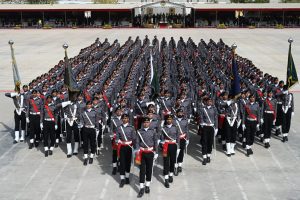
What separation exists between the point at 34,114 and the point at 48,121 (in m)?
0.60

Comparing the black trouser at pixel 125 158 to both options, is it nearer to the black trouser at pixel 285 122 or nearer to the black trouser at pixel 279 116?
the black trouser at pixel 285 122

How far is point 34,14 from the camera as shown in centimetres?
6781

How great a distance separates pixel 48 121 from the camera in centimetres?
1298

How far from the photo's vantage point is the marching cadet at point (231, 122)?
12805 mm

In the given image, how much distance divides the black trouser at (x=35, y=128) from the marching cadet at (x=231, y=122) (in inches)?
208

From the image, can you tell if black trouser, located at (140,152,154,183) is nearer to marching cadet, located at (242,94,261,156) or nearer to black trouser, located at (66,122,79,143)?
black trouser, located at (66,122,79,143)

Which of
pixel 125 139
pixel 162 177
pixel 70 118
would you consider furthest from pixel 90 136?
pixel 162 177

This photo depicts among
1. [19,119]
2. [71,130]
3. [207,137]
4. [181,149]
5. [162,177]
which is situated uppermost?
[19,119]

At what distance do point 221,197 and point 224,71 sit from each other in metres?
9.90

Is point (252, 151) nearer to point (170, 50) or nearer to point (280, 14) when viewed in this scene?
point (170, 50)

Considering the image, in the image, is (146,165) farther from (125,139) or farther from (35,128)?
(35,128)

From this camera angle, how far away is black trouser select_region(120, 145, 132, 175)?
10.7 m

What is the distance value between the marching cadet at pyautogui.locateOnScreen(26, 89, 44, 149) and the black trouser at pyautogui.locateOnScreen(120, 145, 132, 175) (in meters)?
3.54

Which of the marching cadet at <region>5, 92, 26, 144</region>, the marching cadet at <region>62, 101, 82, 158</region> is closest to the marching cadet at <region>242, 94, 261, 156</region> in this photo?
the marching cadet at <region>62, 101, 82, 158</region>
